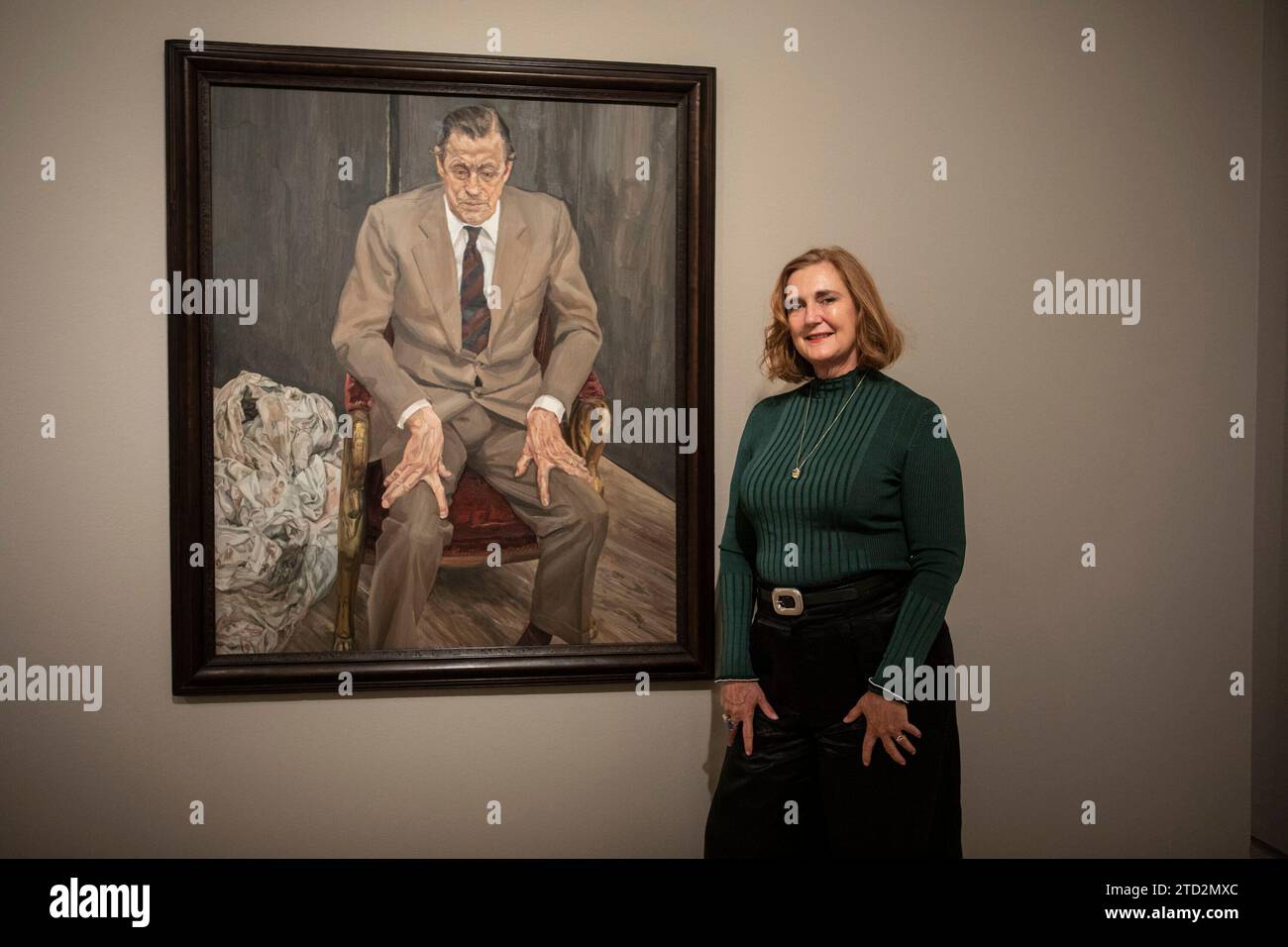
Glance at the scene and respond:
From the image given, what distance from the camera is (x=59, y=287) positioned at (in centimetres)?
226

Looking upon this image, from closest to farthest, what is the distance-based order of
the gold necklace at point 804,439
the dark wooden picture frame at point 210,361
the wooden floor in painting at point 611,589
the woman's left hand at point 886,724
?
1. the woman's left hand at point 886,724
2. the gold necklace at point 804,439
3. the dark wooden picture frame at point 210,361
4. the wooden floor in painting at point 611,589

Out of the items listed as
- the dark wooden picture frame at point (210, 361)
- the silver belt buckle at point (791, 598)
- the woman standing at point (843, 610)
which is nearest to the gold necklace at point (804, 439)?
the woman standing at point (843, 610)

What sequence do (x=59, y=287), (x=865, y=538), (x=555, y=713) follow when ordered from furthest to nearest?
(x=555, y=713), (x=59, y=287), (x=865, y=538)

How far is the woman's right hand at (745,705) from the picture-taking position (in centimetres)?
195

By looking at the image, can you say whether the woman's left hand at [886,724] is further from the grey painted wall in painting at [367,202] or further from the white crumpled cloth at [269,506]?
the white crumpled cloth at [269,506]

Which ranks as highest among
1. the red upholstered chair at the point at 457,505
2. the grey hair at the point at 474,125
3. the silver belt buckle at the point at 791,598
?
the grey hair at the point at 474,125

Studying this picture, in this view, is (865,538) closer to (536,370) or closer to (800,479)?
(800,479)

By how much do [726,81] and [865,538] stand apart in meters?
1.36

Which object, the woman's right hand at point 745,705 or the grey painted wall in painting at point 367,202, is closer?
the woman's right hand at point 745,705

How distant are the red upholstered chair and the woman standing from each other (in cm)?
58

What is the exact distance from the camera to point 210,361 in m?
2.28

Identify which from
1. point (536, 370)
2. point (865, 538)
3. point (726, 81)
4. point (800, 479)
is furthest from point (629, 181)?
point (865, 538)

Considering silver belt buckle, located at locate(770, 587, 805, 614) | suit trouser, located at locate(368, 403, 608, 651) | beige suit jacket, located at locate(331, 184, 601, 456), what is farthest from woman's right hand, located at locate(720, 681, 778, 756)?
beige suit jacket, located at locate(331, 184, 601, 456)

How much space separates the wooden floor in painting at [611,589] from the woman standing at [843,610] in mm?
446
